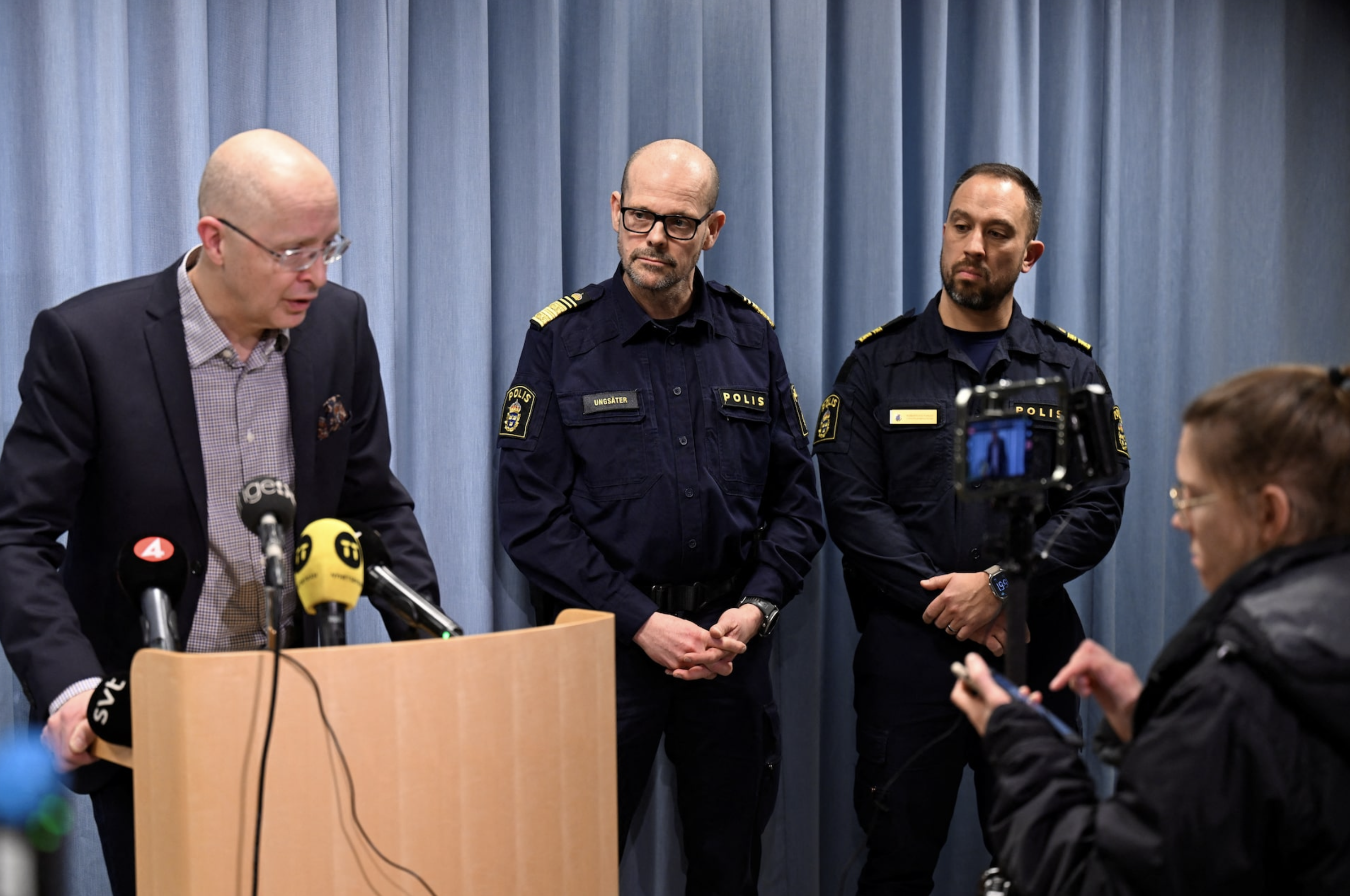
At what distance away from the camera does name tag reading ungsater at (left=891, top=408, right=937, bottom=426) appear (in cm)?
305

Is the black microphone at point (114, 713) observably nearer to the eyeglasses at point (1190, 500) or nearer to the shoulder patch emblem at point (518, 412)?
the shoulder patch emblem at point (518, 412)

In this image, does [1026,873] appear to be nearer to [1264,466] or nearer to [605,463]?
[1264,466]

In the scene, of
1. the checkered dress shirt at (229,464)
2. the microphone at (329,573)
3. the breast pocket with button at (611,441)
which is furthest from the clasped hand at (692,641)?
the microphone at (329,573)

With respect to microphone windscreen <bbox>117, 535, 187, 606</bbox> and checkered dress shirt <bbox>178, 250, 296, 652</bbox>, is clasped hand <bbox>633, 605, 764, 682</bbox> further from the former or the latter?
microphone windscreen <bbox>117, 535, 187, 606</bbox>

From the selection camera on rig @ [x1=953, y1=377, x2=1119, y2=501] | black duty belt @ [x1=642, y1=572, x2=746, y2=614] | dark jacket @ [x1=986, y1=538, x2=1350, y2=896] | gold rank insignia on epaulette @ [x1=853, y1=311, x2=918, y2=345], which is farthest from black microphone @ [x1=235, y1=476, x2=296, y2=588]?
gold rank insignia on epaulette @ [x1=853, y1=311, x2=918, y2=345]

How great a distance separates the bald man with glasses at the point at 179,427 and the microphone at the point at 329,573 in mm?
473

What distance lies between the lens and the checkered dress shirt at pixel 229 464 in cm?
212

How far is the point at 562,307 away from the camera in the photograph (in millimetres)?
2961

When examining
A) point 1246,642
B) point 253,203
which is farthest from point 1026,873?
point 253,203

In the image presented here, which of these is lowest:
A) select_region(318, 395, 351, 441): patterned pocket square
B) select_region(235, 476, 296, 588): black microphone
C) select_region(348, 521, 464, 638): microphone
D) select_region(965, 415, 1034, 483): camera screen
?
select_region(348, 521, 464, 638): microphone

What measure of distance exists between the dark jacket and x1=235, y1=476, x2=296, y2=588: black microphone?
3.49 feet

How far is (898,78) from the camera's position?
11.6ft

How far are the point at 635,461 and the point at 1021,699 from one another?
1368 mm

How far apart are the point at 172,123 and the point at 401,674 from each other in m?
1.60
